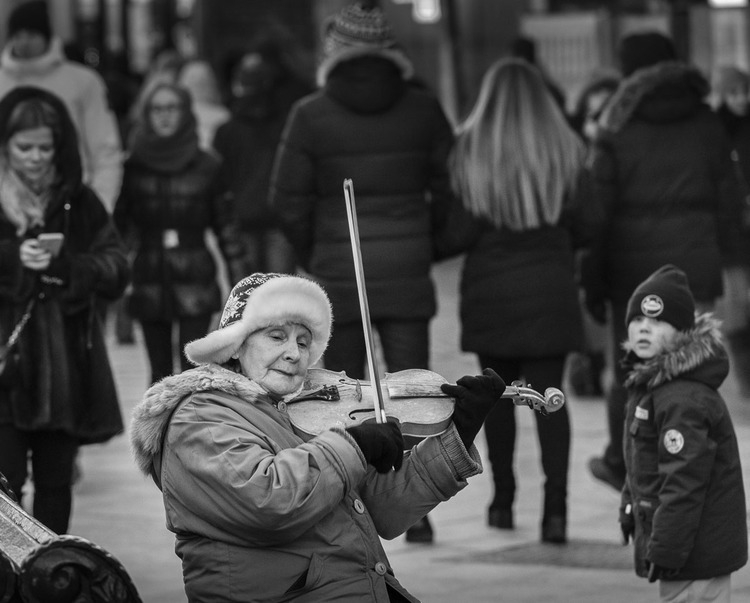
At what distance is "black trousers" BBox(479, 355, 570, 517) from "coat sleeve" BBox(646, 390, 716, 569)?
6.25 ft

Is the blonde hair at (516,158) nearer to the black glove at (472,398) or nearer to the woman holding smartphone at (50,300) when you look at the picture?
the woman holding smartphone at (50,300)

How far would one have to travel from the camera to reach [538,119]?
752 centimetres

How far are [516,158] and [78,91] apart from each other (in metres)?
3.16

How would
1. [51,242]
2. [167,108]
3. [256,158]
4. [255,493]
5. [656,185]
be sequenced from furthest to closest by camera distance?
1. [256,158]
2. [167,108]
3. [656,185]
4. [51,242]
5. [255,493]

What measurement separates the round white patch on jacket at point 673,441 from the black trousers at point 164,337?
3.79 m

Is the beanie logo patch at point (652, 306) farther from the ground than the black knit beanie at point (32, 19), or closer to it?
closer to it

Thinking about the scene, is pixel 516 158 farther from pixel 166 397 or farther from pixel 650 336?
pixel 166 397

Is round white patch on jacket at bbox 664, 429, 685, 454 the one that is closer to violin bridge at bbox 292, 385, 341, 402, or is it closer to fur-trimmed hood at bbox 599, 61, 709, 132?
violin bridge at bbox 292, 385, 341, 402

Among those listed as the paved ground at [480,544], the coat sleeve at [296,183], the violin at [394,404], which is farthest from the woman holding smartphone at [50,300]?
the violin at [394,404]

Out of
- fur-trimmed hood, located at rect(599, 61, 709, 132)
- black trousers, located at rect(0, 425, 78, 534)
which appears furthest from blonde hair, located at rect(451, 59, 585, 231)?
black trousers, located at rect(0, 425, 78, 534)

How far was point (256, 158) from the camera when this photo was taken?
11008 mm

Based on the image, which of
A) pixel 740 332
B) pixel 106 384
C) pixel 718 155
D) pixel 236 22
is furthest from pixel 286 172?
pixel 236 22

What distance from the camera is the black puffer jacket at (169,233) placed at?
869 cm

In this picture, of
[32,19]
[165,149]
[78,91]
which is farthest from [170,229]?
[32,19]
